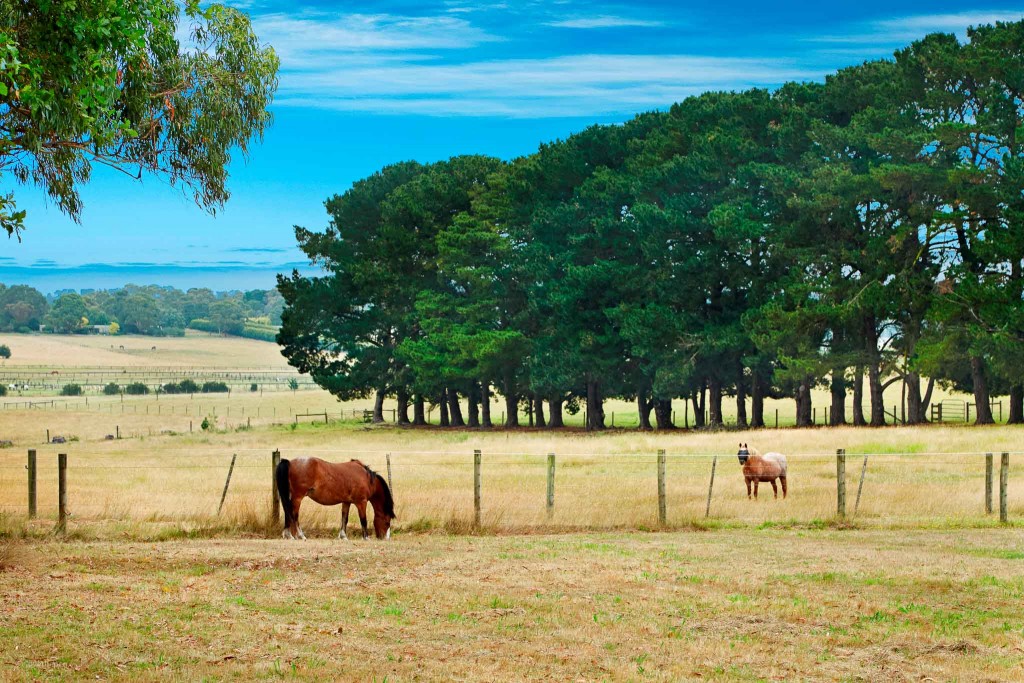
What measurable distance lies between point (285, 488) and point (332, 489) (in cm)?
80

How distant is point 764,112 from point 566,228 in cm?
1284

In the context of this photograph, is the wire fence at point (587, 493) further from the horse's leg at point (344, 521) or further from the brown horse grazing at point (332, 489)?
the brown horse grazing at point (332, 489)

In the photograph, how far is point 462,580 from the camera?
15.0m

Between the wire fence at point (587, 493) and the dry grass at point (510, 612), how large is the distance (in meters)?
3.45

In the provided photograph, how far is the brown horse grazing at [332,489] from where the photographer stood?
1936 cm

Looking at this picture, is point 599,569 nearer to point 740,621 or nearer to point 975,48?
point 740,621

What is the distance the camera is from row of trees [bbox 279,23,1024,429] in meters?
51.8

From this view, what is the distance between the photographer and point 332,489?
19.5 m

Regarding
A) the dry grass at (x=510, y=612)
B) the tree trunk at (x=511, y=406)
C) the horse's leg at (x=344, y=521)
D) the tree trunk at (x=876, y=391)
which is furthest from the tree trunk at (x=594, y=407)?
the dry grass at (x=510, y=612)

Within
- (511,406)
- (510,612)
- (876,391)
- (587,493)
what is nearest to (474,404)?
(511,406)

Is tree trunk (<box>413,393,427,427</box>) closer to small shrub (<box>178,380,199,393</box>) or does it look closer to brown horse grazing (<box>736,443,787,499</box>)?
brown horse grazing (<box>736,443,787,499</box>)

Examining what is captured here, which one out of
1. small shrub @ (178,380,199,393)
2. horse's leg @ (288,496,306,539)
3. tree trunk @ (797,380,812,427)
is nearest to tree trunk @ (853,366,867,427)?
tree trunk @ (797,380,812,427)

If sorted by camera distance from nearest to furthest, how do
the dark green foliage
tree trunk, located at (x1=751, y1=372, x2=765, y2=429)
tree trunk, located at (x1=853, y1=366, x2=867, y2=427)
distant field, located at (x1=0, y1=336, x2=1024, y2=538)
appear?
distant field, located at (x1=0, y1=336, x2=1024, y2=538) → tree trunk, located at (x1=853, y1=366, x2=867, y2=427) → tree trunk, located at (x1=751, y1=372, x2=765, y2=429) → the dark green foliage

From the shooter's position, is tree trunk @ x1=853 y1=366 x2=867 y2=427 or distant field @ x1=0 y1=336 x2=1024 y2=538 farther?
tree trunk @ x1=853 y1=366 x2=867 y2=427
